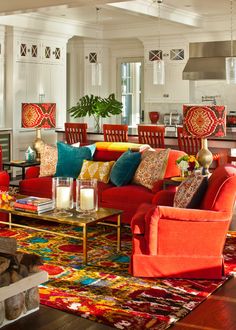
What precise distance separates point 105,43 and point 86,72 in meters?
0.90

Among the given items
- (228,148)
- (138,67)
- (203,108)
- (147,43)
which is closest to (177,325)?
(203,108)

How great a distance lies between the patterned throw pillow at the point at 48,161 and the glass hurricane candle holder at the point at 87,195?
183 centimetres

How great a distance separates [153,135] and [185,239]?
11.8ft

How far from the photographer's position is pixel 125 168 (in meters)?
6.15

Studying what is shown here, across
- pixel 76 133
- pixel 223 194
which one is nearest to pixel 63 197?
pixel 223 194

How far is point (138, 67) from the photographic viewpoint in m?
12.6

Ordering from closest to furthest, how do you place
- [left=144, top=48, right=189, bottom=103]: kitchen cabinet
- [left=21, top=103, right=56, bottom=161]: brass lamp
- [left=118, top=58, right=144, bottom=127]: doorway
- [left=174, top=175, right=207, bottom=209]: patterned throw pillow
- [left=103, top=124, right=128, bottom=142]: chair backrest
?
[left=174, top=175, right=207, bottom=209]: patterned throw pillow
[left=21, top=103, right=56, bottom=161]: brass lamp
[left=103, top=124, right=128, bottom=142]: chair backrest
[left=144, top=48, right=189, bottom=103]: kitchen cabinet
[left=118, top=58, right=144, bottom=127]: doorway

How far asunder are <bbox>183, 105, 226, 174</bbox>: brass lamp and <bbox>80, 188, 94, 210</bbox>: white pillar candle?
52.3 inches

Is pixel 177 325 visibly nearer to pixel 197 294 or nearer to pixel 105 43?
pixel 197 294

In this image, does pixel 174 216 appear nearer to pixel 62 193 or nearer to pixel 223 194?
pixel 223 194

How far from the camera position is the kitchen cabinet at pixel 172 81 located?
36.9 feet

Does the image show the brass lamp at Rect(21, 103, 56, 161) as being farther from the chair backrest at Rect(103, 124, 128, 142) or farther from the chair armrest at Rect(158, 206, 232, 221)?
the chair armrest at Rect(158, 206, 232, 221)

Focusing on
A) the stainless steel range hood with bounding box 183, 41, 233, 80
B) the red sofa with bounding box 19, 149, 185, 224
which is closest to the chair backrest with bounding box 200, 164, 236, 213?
the red sofa with bounding box 19, 149, 185, 224

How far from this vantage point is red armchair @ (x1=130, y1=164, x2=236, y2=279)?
14.3ft
